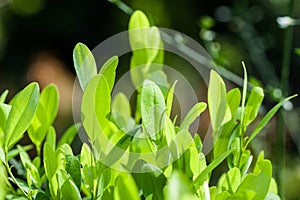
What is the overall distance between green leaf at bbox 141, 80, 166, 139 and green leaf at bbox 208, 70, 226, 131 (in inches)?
2.1

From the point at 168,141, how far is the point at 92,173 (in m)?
0.06

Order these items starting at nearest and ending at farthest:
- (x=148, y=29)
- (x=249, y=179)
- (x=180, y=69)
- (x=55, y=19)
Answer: (x=249, y=179), (x=148, y=29), (x=180, y=69), (x=55, y=19)

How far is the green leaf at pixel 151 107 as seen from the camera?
0.39 m

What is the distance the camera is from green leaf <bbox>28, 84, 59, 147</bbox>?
0.52 m

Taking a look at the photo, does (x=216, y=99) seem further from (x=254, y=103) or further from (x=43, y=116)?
(x=43, y=116)

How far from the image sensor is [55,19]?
126 inches

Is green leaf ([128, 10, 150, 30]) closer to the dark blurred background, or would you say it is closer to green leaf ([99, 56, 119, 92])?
green leaf ([99, 56, 119, 92])

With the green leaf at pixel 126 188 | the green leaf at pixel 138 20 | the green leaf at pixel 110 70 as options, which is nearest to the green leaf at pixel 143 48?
the green leaf at pixel 138 20

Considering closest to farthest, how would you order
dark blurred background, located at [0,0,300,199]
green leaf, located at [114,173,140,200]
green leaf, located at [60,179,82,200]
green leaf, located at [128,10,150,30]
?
green leaf, located at [114,173,140,200] → green leaf, located at [60,179,82,200] → green leaf, located at [128,10,150,30] → dark blurred background, located at [0,0,300,199]

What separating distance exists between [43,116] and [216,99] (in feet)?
0.55

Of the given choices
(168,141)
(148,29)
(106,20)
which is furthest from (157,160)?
(106,20)

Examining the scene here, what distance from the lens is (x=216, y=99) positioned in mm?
434

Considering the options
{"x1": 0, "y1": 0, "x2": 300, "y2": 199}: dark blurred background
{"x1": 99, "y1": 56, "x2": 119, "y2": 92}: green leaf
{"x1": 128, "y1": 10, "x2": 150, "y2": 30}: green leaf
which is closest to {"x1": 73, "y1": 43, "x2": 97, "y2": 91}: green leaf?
{"x1": 99, "y1": 56, "x2": 119, "y2": 92}: green leaf

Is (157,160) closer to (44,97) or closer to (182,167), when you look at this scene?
(182,167)
